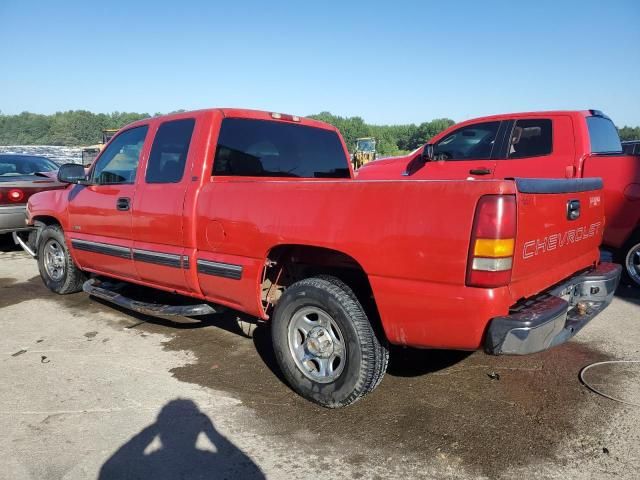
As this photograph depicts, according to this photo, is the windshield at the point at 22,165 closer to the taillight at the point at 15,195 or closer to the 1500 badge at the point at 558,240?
the taillight at the point at 15,195

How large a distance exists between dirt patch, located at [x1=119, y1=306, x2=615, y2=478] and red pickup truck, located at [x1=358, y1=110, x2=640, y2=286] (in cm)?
206

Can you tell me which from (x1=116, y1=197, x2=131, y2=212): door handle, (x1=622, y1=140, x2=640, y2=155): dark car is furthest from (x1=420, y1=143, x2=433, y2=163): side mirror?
(x1=622, y1=140, x2=640, y2=155): dark car

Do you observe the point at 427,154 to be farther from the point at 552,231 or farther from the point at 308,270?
the point at 552,231

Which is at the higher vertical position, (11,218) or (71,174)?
(71,174)

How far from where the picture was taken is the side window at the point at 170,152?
3.72 meters

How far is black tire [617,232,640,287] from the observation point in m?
5.32

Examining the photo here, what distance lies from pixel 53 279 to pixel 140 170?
8.29ft

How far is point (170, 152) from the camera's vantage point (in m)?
3.88

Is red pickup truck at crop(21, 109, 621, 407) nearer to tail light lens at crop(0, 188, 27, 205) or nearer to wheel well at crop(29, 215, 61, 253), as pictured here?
wheel well at crop(29, 215, 61, 253)

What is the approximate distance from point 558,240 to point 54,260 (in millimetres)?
5347

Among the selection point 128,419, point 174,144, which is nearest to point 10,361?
point 128,419

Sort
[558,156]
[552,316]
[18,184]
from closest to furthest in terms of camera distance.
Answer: [552,316] < [558,156] < [18,184]

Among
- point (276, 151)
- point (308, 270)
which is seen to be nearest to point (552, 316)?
point (308, 270)

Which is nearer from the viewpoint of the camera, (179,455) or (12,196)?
(179,455)
